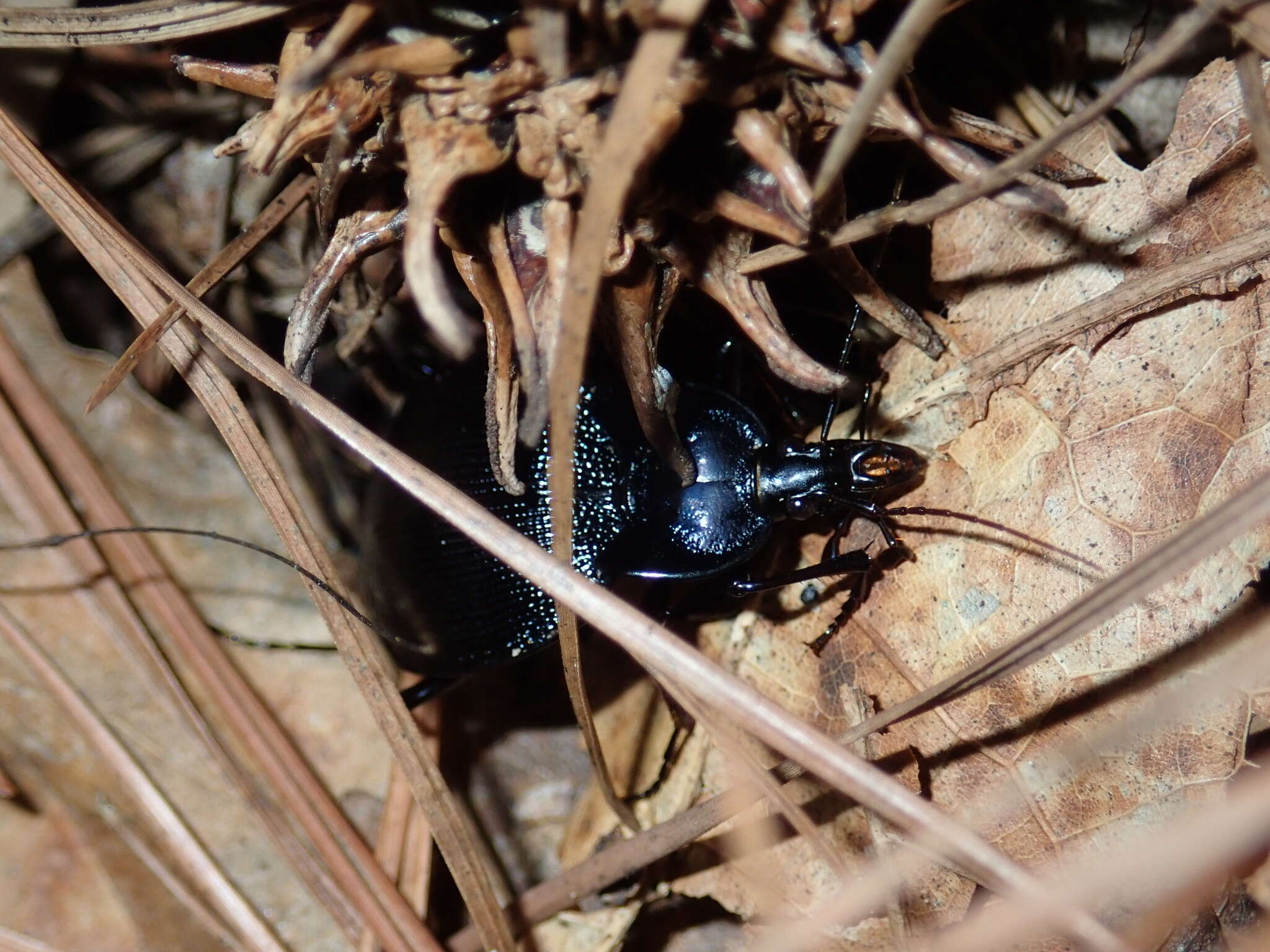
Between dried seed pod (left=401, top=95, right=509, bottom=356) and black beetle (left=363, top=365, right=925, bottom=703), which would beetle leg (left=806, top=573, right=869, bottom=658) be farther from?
dried seed pod (left=401, top=95, right=509, bottom=356)

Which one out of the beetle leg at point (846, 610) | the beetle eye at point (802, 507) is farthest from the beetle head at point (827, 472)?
the beetle leg at point (846, 610)

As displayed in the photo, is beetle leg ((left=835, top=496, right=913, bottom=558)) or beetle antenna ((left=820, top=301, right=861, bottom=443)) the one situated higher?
beetle antenna ((left=820, top=301, right=861, bottom=443))

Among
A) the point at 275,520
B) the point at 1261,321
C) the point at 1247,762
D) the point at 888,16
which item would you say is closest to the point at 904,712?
the point at 1247,762

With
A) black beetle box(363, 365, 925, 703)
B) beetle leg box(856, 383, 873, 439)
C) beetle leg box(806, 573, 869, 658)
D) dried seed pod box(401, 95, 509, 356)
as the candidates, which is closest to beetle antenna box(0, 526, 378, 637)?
black beetle box(363, 365, 925, 703)

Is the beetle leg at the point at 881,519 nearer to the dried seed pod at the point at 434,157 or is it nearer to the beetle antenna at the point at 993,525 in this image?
the beetle antenna at the point at 993,525

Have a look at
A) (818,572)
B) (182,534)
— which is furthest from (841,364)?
(182,534)
